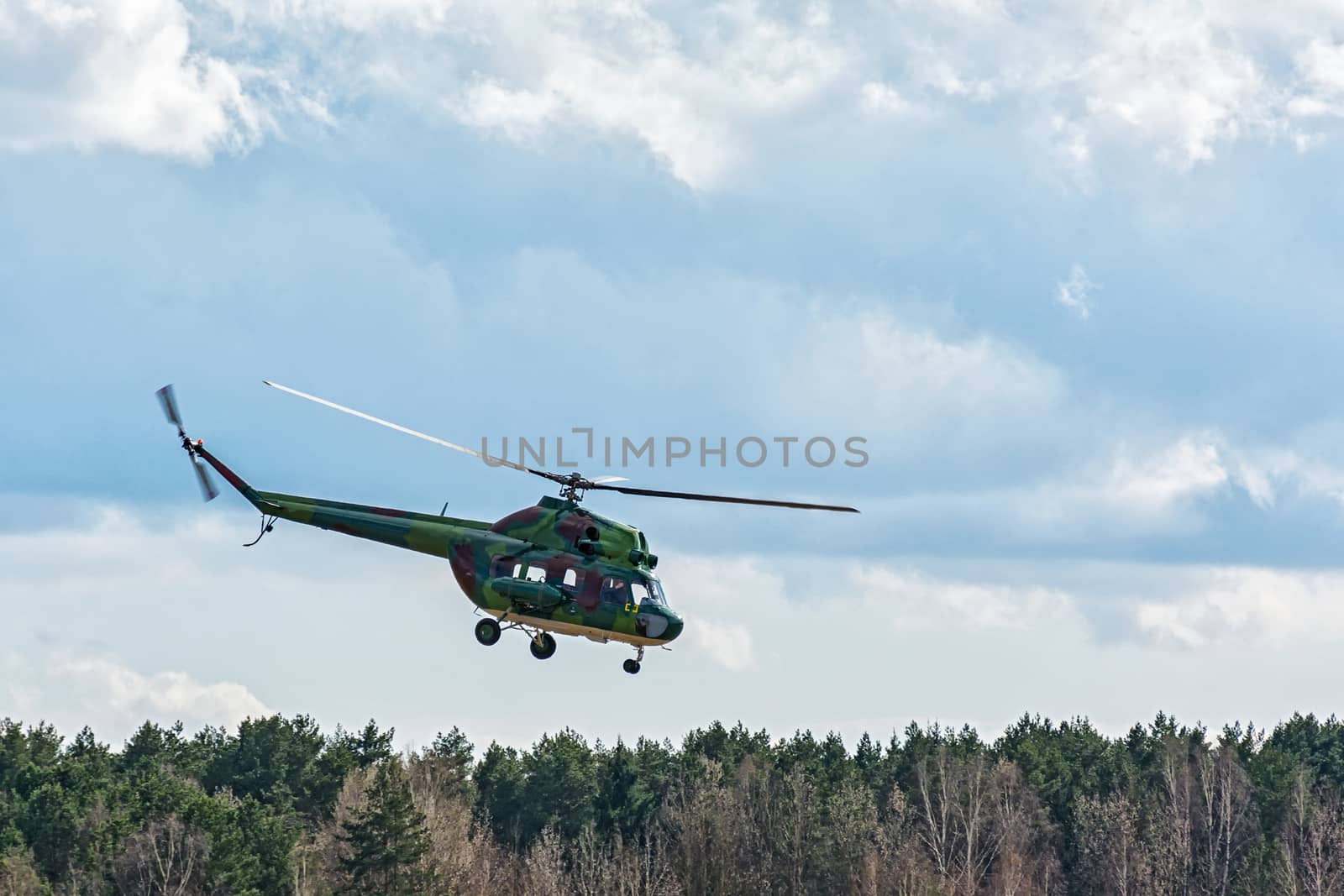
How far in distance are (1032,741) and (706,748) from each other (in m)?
22.3

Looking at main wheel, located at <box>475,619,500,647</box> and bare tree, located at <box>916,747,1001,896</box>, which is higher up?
bare tree, located at <box>916,747,1001,896</box>

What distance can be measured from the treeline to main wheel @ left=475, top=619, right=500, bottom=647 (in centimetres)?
4519

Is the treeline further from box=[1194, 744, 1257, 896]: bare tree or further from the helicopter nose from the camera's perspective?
the helicopter nose

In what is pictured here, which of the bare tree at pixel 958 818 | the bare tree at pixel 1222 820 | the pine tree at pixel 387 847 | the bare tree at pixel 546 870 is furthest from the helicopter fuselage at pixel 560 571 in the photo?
the bare tree at pixel 1222 820

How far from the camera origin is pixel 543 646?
50875mm

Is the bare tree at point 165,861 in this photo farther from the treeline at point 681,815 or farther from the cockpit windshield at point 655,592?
the cockpit windshield at point 655,592

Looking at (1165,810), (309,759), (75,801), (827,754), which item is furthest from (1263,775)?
(75,801)

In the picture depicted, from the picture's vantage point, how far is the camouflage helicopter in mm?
48906

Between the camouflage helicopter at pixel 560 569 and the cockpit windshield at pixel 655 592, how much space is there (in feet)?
0.07

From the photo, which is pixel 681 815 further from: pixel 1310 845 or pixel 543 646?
pixel 543 646

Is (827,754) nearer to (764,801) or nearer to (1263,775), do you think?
(764,801)

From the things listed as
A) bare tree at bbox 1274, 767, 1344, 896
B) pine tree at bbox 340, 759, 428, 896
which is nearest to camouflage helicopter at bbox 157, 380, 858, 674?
pine tree at bbox 340, 759, 428, 896

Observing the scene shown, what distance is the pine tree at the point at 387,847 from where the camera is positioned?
92.8m

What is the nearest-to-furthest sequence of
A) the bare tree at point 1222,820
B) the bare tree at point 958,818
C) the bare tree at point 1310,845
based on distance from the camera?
the bare tree at point 958,818 < the bare tree at point 1310,845 < the bare tree at point 1222,820
